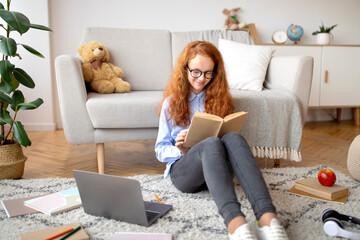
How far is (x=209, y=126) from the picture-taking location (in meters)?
1.28

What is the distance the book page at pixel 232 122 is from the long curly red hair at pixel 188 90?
198 mm

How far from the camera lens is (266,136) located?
1.96 meters

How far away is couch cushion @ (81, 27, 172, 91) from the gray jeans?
1150mm

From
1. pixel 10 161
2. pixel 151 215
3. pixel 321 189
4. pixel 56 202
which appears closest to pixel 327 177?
pixel 321 189

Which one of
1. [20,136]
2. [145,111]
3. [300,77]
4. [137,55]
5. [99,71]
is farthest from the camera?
[137,55]

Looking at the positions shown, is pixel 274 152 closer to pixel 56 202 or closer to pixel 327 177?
pixel 327 177

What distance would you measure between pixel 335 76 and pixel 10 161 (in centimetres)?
311

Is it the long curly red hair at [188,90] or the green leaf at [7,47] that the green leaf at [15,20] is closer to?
the green leaf at [7,47]

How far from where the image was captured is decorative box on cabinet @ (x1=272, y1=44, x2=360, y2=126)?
11.5 feet

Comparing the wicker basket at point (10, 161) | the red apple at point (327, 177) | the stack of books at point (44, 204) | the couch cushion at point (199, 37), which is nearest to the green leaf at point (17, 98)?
the wicker basket at point (10, 161)

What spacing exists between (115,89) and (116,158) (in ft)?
1.55

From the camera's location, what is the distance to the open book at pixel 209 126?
48.8 inches

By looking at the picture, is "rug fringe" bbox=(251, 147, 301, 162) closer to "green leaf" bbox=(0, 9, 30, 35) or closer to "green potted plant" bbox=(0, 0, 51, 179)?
"green potted plant" bbox=(0, 0, 51, 179)

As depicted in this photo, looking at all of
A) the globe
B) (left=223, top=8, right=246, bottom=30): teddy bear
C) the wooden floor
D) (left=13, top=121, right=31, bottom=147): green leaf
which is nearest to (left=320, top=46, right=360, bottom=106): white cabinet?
the globe
